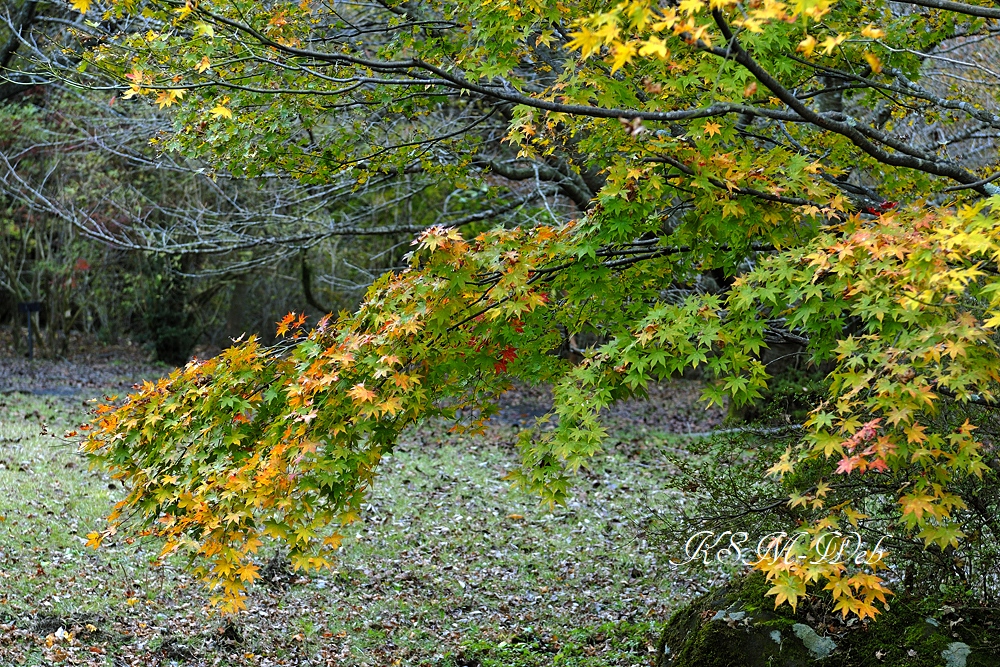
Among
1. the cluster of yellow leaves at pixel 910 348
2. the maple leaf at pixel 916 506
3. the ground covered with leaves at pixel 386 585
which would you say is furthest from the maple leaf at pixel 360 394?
the ground covered with leaves at pixel 386 585

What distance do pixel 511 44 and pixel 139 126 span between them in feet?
31.1

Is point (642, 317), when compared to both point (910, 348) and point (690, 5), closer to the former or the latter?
point (910, 348)

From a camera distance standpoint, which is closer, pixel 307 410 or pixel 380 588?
pixel 307 410

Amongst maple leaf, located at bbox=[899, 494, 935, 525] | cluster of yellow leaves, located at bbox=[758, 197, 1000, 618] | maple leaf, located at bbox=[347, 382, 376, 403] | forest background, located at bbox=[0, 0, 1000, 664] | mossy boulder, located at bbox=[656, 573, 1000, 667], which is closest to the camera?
cluster of yellow leaves, located at bbox=[758, 197, 1000, 618]

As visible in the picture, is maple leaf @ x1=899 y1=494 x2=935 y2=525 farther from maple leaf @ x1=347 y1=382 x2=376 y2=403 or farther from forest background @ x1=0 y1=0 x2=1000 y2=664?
maple leaf @ x1=347 y1=382 x2=376 y2=403

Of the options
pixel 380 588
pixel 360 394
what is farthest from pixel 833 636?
pixel 380 588

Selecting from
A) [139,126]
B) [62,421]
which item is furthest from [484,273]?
[62,421]

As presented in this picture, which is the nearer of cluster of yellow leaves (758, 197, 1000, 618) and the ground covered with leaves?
cluster of yellow leaves (758, 197, 1000, 618)

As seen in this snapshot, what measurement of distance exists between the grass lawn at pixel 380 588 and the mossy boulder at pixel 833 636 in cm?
155

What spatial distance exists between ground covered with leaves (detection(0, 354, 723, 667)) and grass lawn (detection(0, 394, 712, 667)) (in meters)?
0.02

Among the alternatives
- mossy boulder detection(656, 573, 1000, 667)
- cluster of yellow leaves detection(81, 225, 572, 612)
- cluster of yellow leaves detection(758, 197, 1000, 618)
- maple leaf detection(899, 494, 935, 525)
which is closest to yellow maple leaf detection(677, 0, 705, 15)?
cluster of yellow leaves detection(758, 197, 1000, 618)

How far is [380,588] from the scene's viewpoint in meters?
8.38

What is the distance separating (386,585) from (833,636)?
14.6ft

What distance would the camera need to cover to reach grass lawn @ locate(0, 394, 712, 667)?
6.80 m
